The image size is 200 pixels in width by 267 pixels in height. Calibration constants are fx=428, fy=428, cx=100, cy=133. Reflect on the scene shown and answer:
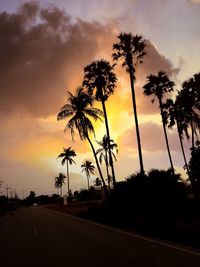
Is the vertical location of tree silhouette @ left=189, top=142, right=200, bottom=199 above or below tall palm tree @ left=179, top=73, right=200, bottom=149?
below

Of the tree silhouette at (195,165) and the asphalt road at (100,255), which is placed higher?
the tree silhouette at (195,165)

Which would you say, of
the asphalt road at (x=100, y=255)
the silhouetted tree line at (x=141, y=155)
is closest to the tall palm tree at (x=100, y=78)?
the silhouetted tree line at (x=141, y=155)

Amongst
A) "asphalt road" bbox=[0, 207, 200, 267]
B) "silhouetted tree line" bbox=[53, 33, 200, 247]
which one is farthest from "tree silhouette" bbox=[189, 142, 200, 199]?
"asphalt road" bbox=[0, 207, 200, 267]

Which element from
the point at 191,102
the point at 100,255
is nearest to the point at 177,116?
the point at 191,102

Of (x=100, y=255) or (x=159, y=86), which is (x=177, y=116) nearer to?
(x=159, y=86)

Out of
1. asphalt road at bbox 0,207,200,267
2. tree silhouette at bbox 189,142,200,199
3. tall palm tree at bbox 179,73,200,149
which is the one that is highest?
tall palm tree at bbox 179,73,200,149

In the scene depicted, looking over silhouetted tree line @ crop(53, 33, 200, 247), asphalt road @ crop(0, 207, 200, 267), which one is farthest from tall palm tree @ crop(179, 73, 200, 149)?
asphalt road @ crop(0, 207, 200, 267)

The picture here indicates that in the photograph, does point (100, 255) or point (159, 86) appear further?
point (159, 86)

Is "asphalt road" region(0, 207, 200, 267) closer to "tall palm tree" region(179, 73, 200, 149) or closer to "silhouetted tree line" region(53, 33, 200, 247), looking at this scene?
"silhouetted tree line" region(53, 33, 200, 247)

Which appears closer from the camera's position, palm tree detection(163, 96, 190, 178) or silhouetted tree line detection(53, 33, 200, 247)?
silhouetted tree line detection(53, 33, 200, 247)

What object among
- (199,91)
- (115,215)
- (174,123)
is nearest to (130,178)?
(115,215)

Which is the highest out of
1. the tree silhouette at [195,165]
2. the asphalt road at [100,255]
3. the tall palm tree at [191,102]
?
the tall palm tree at [191,102]

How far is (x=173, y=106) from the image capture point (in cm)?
5503

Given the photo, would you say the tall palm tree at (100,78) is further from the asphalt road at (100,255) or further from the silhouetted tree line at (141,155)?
the asphalt road at (100,255)
